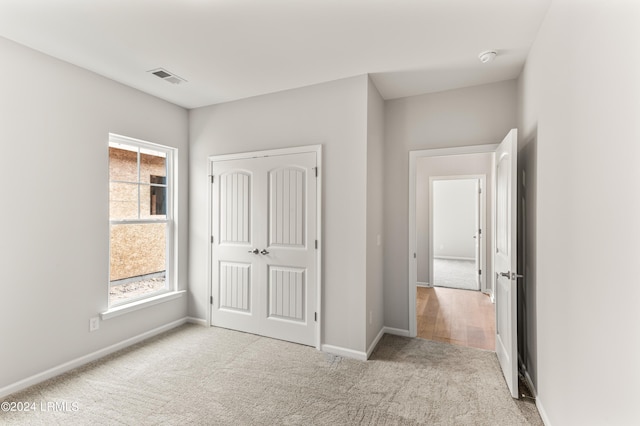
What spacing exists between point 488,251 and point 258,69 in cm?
472

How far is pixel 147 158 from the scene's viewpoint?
3557 millimetres

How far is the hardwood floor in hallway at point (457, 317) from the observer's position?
135 inches

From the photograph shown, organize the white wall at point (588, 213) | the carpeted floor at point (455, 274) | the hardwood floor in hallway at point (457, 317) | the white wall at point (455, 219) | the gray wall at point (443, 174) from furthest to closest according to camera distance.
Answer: the white wall at point (455, 219) < the carpeted floor at point (455, 274) < the gray wall at point (443, 174) < the hardwood floor in hallway at point (457, 317) < the white wall at point (588, 213)

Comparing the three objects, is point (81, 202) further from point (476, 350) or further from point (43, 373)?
point (476, 350)

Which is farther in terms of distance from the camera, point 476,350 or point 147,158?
point 147,158

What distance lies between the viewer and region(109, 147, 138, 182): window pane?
3.17 meters

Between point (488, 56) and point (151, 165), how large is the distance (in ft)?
11.8

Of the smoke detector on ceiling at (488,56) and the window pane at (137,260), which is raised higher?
the smoke detector on ceiling at (488,56)

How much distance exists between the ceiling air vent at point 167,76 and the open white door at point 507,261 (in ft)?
9.99

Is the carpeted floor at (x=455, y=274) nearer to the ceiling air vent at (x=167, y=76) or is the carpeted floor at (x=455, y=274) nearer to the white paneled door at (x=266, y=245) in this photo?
the white paneled door at (x=266, y=245)

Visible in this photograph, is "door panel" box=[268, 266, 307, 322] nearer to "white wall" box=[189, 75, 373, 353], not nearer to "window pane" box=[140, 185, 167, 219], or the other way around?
"white wall" box=[189, 75, 373, 353]

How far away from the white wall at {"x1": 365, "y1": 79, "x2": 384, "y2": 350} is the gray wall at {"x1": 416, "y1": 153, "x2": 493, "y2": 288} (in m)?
2.55

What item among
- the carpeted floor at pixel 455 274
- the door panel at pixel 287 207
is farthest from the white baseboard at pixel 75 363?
the carpeted floor at pixel 455 274

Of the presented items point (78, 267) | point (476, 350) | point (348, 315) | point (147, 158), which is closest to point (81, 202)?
point (78, 267)
